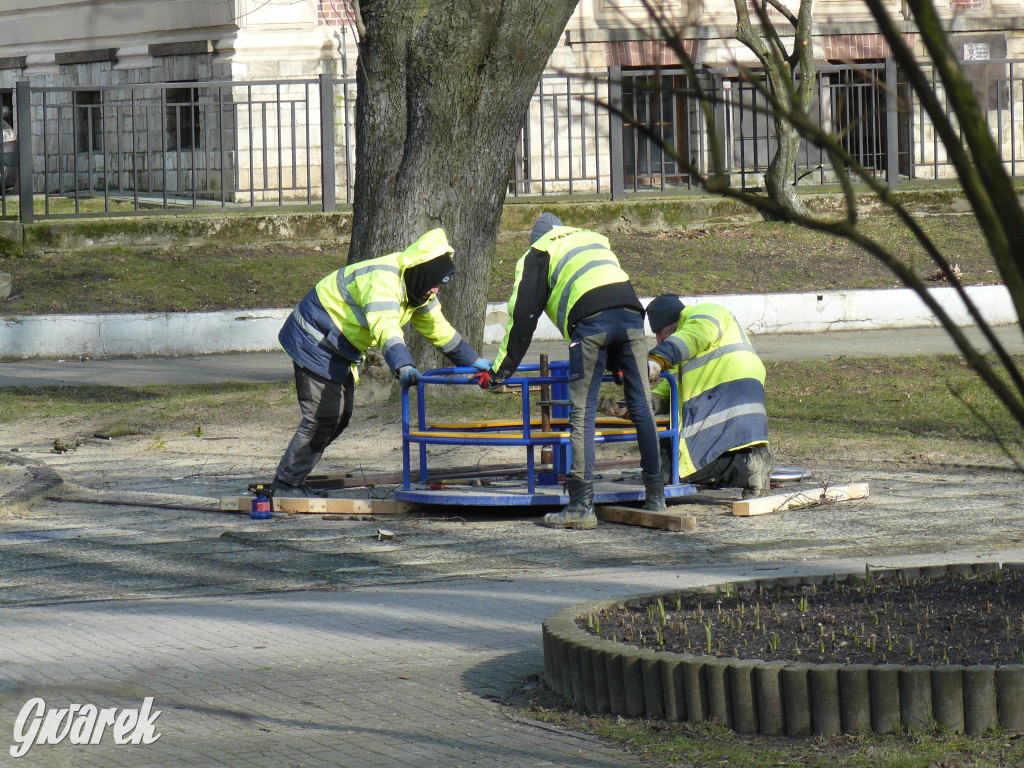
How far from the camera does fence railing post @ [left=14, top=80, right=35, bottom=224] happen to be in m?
17.8

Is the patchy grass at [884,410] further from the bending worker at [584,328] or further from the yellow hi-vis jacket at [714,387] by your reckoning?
the bending worker at [584,328]

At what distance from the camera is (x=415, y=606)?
6020 mm

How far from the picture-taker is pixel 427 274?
8.27 meters

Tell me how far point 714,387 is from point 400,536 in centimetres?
210

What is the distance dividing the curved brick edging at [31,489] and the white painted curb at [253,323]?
5650 millimetres

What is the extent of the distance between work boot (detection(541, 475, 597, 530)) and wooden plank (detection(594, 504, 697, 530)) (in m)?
0.23

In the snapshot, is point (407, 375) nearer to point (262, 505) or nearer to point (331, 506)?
point (331, 506)

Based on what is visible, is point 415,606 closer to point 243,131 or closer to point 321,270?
point 321,270

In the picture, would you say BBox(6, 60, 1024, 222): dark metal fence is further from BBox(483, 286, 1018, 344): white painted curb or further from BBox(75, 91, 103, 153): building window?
BBox(483, 286, 1018, 344): white painted curb

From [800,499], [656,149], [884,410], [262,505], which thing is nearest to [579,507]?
[800,499]

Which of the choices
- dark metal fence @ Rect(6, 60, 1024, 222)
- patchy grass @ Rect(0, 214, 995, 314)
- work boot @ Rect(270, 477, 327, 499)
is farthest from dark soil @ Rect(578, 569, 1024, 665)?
dark metal fence @ Rect(6, 60, 1024, 222)

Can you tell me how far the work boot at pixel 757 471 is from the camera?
27.7 ft

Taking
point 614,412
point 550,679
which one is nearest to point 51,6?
point 614,412

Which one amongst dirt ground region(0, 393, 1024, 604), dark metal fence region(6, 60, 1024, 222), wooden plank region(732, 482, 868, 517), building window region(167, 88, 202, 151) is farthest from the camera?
building window region(167, 88, 202, 151)
